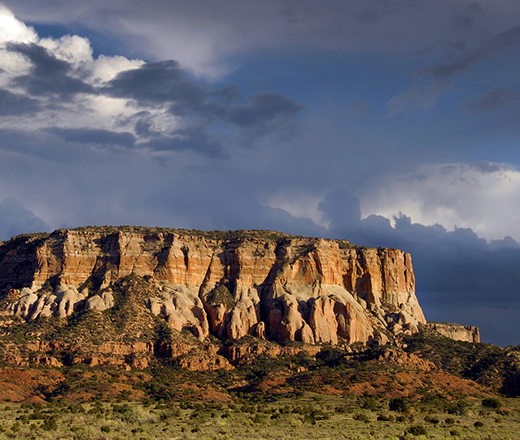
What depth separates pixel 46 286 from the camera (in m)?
157

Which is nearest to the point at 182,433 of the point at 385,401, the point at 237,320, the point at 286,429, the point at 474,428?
the point at 286,429

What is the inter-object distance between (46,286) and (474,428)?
96.6 m

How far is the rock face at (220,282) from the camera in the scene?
155500 millimetres

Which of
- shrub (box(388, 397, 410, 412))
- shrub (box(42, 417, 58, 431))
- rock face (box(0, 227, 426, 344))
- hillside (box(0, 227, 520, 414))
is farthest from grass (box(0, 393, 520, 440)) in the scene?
rock face (box(0, 227, 426, 344))

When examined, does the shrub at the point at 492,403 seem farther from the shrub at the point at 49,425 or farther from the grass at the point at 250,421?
the shrub at the point at 49,425

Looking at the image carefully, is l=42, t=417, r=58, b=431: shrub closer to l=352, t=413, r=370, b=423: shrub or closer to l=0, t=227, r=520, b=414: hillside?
l=0, t=227, r=520, b=414: hillside

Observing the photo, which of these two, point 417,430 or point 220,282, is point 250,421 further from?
point 220,282

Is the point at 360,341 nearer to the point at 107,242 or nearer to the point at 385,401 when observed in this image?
the point at 385,401

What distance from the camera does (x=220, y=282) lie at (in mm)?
168625

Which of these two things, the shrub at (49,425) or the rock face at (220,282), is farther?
the rock face at (220,282)

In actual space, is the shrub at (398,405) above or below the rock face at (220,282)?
below

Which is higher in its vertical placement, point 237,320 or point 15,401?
point 237,320

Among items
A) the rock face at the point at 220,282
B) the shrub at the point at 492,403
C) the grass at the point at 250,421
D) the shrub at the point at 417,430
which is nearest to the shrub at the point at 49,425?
the grass at the point at 250,421

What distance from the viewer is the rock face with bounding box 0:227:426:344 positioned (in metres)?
156
